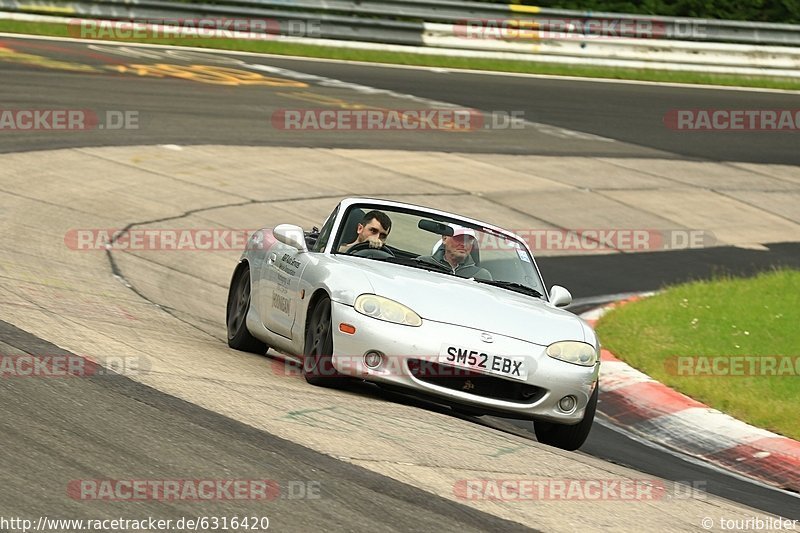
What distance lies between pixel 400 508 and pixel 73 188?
35.2 ft

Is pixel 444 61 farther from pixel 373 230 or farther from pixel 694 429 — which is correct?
pixel 694 429

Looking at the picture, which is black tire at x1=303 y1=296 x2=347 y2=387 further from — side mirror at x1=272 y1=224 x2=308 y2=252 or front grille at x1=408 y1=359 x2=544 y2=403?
side mirror at x1=272 y1=224 x2=308 y2=252

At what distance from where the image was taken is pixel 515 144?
2192 cm

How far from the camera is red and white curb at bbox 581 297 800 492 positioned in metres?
8.43

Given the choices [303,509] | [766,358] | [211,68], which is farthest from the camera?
[211,68]

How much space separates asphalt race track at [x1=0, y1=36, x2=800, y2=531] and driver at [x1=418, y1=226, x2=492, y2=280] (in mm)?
965

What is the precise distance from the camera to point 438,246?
30.5 ft

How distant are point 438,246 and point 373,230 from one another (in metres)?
0.44

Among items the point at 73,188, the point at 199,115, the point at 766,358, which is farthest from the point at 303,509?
the point at 199,115

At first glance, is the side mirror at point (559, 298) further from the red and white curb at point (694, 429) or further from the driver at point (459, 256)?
the red and white curb at point (694, 429)

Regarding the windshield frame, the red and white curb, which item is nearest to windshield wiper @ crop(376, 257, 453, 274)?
the windshield frame

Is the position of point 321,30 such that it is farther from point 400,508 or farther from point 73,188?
point 400,508

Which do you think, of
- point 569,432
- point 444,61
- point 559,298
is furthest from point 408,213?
point 444,61

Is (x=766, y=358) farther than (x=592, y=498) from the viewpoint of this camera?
Yes
